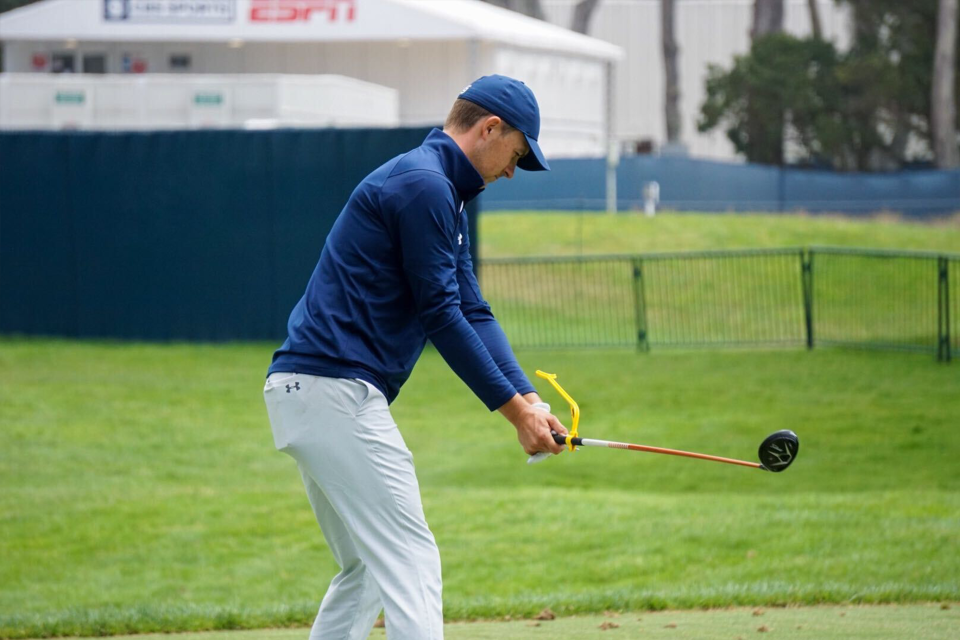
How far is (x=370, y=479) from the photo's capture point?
4.16 metres

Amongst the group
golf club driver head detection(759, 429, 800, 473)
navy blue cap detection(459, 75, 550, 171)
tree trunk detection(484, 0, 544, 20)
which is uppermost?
tree trunk detection(484, 0, 544, 20)

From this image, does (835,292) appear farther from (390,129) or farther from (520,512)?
(520,512)

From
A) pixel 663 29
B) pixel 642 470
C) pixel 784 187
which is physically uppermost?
pixel 663 29

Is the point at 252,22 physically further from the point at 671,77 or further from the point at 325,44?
the point at 671,77

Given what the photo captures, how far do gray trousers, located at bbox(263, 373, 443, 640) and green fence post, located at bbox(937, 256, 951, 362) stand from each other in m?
13.4

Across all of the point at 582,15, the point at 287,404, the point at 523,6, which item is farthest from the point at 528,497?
the point at 523,6

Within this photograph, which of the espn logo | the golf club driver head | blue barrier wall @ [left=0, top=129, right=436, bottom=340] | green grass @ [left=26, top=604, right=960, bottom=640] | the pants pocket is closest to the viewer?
the pants pocket

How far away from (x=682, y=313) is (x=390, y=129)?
5.56 metres

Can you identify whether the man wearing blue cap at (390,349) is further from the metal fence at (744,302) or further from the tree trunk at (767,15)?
the tree trunk at (767,15)

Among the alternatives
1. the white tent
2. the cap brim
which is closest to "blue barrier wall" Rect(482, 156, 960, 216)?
the white tent

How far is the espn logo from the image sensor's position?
3712 centimetres

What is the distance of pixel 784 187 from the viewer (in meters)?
36.2

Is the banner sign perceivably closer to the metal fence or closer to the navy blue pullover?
the metal fence

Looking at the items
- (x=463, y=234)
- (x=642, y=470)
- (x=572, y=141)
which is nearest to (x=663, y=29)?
(x=572, y=141)
